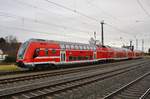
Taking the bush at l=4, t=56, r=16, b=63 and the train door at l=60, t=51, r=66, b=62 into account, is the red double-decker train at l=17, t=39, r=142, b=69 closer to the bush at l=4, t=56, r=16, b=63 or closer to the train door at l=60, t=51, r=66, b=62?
the train door at l=60, t=51, r=66, b=62

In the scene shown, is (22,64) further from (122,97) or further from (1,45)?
(1,45)

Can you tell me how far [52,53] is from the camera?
25.8m

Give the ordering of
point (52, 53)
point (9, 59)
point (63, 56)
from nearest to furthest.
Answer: point (52, 53) → point (63, 56) → point (9, 59)

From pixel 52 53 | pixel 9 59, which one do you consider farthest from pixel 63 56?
pixel 9 59

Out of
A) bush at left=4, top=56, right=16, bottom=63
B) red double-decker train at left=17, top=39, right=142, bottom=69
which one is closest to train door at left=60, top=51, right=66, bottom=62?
red double-decker train at left=17, top=39, right=142, bottom=69

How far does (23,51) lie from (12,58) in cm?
1924

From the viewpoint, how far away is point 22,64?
22641mm

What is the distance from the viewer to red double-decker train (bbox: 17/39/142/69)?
22.9m

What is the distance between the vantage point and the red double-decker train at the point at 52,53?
22.9 meters

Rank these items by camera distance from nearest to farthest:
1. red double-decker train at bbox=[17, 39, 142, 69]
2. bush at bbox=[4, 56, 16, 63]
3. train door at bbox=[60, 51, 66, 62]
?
red double-decker train at bbox=[17, 39, 142, 69] → train door at bbox=[60, 51, 66, 62] → bush at bbox=[4, 56, 16, 63]

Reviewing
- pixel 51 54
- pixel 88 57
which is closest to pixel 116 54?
pixel 88 57

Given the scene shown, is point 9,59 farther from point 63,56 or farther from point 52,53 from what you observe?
point 52,53

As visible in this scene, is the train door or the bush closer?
the train door

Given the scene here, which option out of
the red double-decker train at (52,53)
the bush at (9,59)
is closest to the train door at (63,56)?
the red double-decker train at (52,53)
